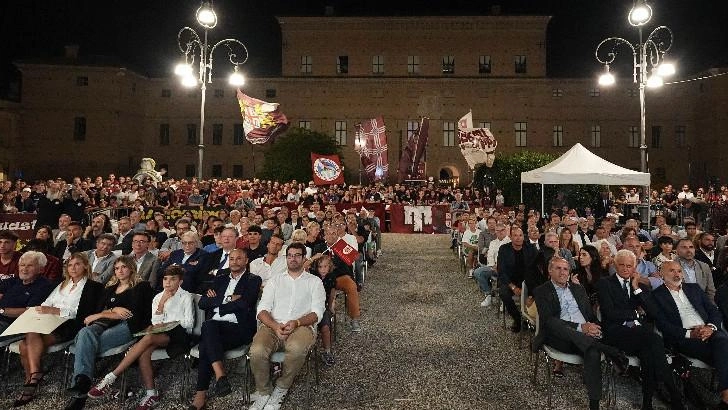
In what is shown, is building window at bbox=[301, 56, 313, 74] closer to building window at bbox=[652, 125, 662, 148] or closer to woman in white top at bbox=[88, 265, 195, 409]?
building window at bbox=[652, 125, 662, 148]

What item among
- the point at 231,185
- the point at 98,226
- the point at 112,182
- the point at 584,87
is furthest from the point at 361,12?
the point at 98,226

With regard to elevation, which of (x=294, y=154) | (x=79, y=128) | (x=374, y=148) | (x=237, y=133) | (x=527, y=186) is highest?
(x=79, y=128)

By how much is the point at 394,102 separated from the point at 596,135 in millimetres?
18230

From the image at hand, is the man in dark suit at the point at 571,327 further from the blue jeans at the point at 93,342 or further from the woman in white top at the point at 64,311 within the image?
the woman in white top at the point at 64,311

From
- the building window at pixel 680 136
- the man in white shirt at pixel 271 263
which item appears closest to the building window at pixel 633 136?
the building window at pixel 680 136

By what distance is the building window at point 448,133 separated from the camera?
41594 millimetres

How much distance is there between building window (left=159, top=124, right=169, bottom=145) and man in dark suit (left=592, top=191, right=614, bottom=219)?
37.5m

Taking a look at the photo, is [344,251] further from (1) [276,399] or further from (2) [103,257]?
(2) [103,257]

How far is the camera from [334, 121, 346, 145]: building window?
42062mm

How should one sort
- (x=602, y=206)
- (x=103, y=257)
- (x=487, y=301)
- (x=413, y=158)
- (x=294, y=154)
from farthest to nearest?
(x=294, y=154) → (x=413, y=158) → (x=602, y=206) → (x=487, y=301) → (x=103, y=257)

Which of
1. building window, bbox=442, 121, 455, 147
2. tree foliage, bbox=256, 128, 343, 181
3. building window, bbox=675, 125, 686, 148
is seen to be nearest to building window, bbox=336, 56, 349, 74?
tree foliage, bbox=256, 128, 343, 181

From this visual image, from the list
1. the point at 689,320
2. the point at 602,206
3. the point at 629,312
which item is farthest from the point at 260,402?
the point at 602,206

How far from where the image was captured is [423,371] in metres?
5.73

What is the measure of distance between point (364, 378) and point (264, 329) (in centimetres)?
134
